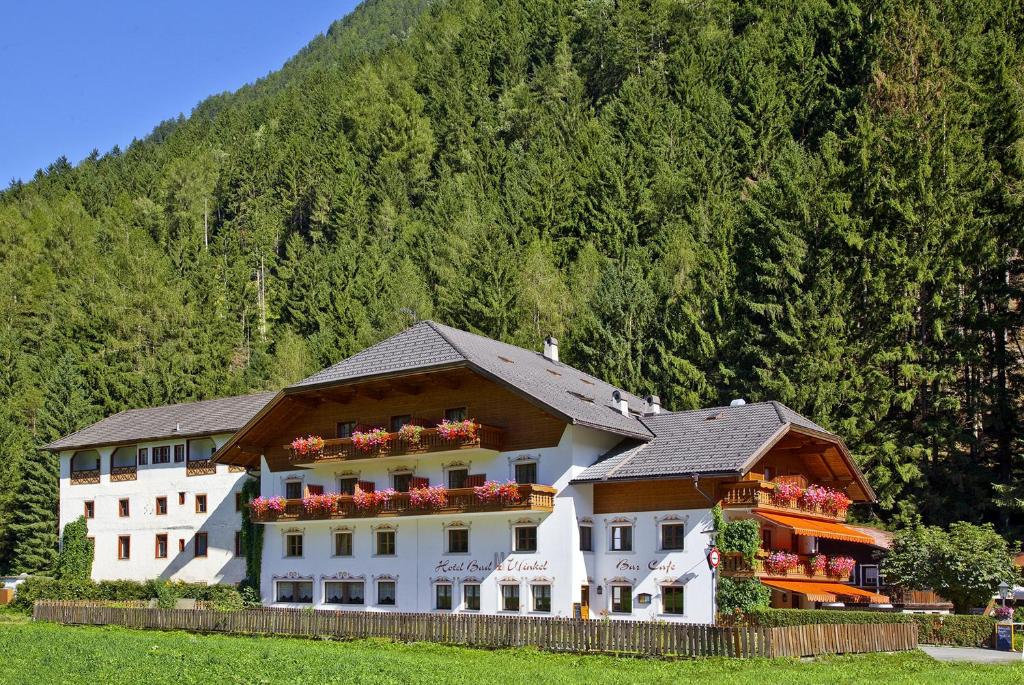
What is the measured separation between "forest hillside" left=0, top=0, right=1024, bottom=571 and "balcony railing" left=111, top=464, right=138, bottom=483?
43.2ft

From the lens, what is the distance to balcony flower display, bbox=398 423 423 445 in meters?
42.5

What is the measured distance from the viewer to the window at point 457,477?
142 feet

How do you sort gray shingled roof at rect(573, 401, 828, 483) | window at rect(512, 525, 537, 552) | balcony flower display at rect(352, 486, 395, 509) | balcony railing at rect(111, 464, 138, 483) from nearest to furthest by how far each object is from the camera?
1. gray shingled roof at rect(573, 401, 828, 483)
2. window at rect(512, 525, 537, 552)
3. balcony flower display at rect(352, 486, 395, 509)
4. balcony railing at rect(111, 464, 138, 483)

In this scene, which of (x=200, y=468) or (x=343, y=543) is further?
(x=200, y=468)

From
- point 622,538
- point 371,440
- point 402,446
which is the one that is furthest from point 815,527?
point 371,440

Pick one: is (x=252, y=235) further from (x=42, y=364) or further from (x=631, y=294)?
(x=631, y=294)

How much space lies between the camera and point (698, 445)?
129 feet

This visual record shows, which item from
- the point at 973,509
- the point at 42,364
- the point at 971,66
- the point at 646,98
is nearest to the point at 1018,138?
the point at 971,66

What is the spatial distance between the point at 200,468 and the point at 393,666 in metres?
31.3

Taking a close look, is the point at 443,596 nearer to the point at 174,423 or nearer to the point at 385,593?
the point at 385,593

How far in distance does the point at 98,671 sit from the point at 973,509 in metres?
40.9

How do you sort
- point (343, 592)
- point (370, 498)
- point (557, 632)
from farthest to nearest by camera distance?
point (343, 592)
point (370, 498)
point (557, 632)

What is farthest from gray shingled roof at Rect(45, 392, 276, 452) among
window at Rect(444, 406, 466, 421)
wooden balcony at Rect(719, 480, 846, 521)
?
wooden balcony at Rect(719, 480, 846, 521)

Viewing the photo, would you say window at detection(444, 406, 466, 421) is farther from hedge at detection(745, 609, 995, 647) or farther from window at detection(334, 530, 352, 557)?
hedge at detection(745, 609, 995, 647)
